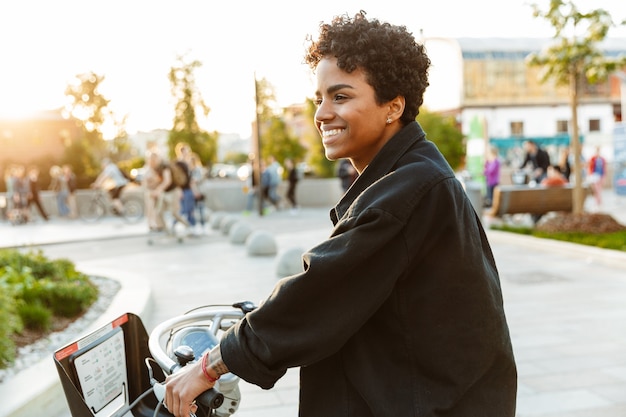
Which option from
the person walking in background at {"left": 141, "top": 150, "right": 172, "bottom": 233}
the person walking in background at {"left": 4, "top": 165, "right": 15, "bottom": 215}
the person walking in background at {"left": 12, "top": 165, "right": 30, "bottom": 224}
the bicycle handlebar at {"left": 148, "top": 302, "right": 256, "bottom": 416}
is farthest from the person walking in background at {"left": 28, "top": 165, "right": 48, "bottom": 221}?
the bicycle handlebar at {"left": 148, "top": 302, "right": 256, "bottom": 416}

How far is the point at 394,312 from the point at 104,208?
23787mm

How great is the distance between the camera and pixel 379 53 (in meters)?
1.65

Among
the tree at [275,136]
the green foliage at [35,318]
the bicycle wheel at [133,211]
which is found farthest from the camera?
the tree at [275,136]

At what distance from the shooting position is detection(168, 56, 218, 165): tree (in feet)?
114

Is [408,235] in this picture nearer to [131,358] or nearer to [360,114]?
[360,114]

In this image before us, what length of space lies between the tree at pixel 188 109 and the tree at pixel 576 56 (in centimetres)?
2353

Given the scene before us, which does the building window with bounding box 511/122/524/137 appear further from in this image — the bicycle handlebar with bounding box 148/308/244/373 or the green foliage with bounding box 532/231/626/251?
the bicycle handlebar with bounding box 148/308/244/373

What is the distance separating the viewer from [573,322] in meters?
6.57

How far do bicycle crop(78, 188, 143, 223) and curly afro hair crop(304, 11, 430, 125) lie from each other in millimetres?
19820

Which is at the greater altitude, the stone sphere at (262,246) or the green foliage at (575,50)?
the green foliage at (575,50)

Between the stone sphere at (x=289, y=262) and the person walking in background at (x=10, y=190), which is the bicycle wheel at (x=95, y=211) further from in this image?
the stone sphere at (x=289, y=262)

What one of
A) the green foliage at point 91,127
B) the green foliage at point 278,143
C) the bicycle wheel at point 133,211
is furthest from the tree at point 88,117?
the bicycle wheel at point 133,211

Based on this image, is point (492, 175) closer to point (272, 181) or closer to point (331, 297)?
point (272, 181)

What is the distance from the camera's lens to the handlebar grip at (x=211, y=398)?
1627 millimetres
